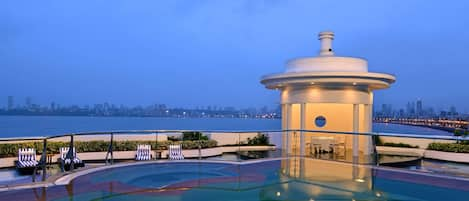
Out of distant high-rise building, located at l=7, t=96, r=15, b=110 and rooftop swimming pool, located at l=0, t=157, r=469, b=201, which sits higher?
distant high-rise building, located at l=7, t=96, r=15, b=110

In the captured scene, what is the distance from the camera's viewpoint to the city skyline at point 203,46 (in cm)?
5266

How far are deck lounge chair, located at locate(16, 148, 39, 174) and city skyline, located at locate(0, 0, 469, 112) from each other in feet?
29.7

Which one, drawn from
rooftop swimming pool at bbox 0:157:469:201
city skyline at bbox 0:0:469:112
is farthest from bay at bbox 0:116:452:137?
rooftop swimming pool at bbox 0:157:469:201

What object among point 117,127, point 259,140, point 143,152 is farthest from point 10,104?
point 259,140

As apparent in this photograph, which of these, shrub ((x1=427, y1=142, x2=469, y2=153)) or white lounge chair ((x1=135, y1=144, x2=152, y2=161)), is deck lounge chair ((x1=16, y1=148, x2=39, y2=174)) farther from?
shrub ((x1=427, y1=142, x2=469, y2=153))

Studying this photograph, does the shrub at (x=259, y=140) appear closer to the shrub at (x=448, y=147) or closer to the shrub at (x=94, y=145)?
the shrub at (x=94, y=145)

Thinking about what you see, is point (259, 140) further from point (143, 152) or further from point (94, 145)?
point (94, 145)

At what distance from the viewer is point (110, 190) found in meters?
6.36

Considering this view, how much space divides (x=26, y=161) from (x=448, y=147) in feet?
45.2

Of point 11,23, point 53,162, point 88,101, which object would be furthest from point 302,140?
point 88,101

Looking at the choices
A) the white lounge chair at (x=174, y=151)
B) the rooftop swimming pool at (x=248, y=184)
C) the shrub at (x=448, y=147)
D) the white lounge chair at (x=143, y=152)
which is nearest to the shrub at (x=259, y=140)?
the white lounge chair at (x=174, y=151)

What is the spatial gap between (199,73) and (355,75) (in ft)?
367

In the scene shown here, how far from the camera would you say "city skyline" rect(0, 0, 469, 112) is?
52656 millimetres

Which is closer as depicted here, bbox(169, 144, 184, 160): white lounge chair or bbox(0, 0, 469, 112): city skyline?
bbox(169, 144, 184, 160): white lounge chair
